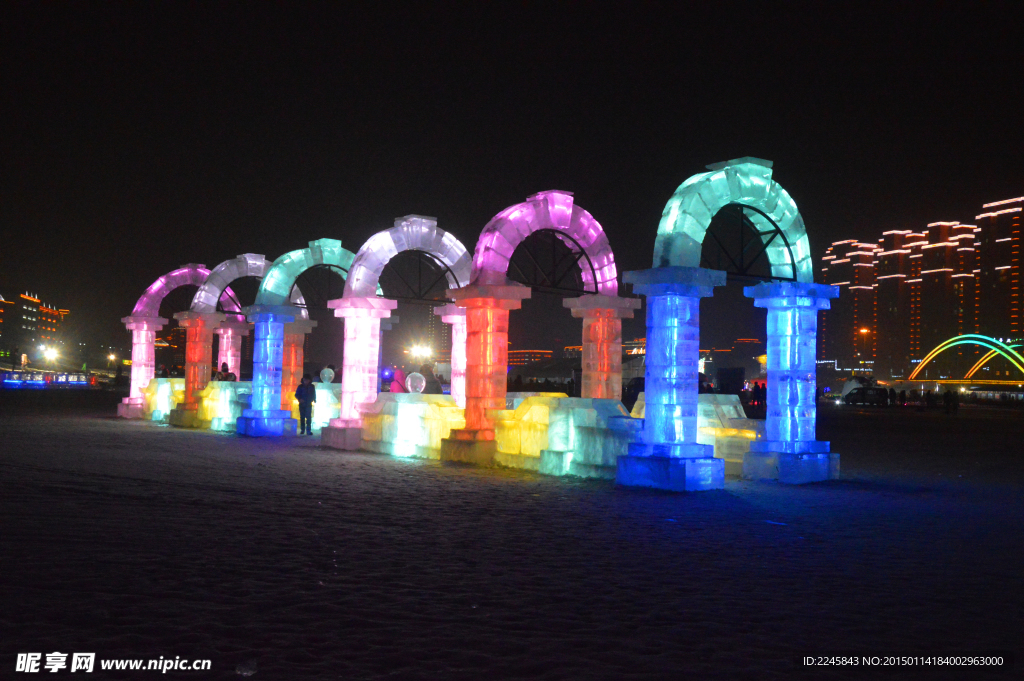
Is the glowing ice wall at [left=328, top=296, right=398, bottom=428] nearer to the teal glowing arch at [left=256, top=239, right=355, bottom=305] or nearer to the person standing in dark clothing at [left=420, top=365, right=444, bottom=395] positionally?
the person standing in dark clothing at [left=420, top=365, right=444, bottom=395]

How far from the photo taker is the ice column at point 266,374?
2080cm

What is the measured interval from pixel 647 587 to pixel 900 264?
183159 mm

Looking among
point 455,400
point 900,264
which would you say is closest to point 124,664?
point 455,400

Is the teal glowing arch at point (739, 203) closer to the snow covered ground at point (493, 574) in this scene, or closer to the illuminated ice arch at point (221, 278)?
the snow covered ground at point (493, 574)

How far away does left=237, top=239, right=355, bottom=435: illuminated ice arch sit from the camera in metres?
20.8

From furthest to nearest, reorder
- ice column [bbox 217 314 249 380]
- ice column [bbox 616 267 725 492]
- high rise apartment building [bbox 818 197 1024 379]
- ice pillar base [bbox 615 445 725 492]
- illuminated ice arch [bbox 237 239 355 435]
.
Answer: high rise apartment building [bbox 818 197 1024 379]
ice column [bbox 217 314 249 380]
illuminated ice arch [bbox 237 239 355 435]
ice column [bbox 616 267 725 492]
ice pillar base [bbox 615 445 725 492]

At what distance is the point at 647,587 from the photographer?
19.7 feet

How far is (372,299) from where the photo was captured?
18.4 metres

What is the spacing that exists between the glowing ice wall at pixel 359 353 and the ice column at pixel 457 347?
4.12 feet

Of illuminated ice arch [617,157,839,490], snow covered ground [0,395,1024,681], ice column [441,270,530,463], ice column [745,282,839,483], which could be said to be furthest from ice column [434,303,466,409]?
ice column [745,282,839,483]

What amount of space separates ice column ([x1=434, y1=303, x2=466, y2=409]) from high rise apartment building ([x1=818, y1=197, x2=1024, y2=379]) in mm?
141818

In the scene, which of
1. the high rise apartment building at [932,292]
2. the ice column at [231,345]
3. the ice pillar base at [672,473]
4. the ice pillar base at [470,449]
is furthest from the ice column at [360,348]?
the high rise apartment building at [932,292]

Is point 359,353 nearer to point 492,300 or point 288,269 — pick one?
point 288,269

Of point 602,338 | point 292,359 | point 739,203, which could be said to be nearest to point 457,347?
point 602,338
